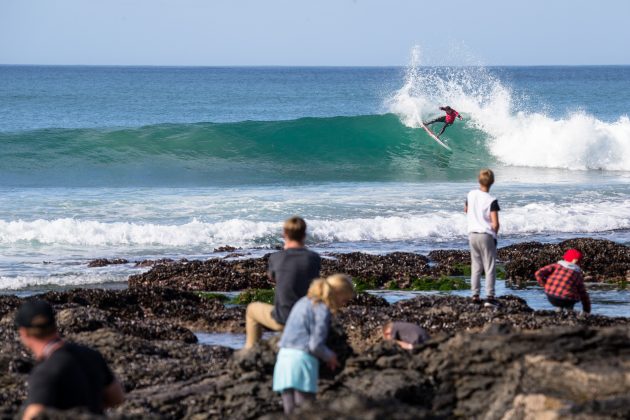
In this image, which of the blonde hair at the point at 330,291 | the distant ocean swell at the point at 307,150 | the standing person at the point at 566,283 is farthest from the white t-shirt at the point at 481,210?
the distant ocean swell at the point at 307,150

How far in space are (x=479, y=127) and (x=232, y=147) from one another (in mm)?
10264

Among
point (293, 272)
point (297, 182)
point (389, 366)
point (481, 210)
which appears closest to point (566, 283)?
point (481, 210)

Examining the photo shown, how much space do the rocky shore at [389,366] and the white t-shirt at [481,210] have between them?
873 millimetres

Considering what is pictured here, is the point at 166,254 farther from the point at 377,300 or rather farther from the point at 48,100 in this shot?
the point at 48,100

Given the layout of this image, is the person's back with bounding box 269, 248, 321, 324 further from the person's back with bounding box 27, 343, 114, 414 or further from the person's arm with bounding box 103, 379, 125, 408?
the person's back with bounding box 27, 343, 114, 414

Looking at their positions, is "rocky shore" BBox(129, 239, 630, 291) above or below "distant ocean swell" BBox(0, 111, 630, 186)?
below

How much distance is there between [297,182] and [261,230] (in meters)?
11.7

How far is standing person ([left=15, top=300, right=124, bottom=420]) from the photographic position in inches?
202

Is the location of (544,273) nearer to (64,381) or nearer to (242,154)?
(64,381)

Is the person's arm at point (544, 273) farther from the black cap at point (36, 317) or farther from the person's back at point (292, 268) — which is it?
the black cap at point (36, 317)

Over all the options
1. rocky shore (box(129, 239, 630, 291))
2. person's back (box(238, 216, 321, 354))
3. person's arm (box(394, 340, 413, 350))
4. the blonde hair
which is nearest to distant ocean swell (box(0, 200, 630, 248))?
rocky shore (box(129, 239, 630, 291))

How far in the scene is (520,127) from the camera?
40719 millimetres

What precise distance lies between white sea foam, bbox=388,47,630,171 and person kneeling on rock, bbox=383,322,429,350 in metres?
29.5

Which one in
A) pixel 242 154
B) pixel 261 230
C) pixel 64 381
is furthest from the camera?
pixel 242 154
